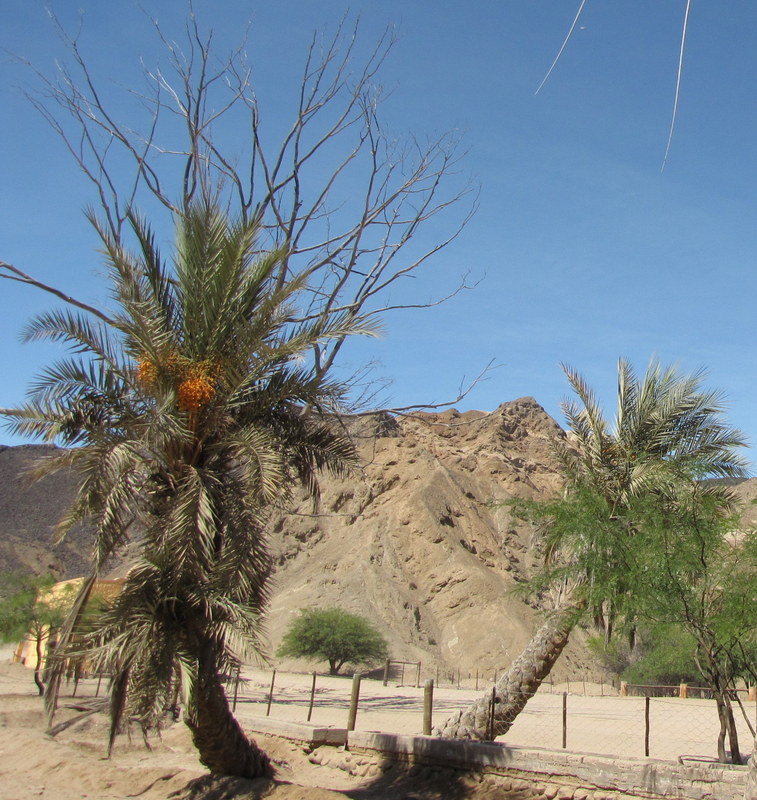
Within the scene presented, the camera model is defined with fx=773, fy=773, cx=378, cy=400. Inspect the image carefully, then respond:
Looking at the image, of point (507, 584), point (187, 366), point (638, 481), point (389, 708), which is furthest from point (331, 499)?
point (187, 366)

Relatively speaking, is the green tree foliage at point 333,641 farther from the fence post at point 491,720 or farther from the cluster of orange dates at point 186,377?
the cluster of orange dates at point 186,377

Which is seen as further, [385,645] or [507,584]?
[507,584]

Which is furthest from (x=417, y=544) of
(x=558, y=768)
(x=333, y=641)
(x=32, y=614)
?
(x=558, y=768)

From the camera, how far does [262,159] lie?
1230 cm

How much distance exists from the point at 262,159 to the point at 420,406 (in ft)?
15.6

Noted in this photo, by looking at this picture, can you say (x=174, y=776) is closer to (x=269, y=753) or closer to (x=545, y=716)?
(x=269, y=753)

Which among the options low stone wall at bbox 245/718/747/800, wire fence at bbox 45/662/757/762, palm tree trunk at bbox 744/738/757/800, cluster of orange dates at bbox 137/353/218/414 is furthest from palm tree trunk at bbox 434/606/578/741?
cluster of orange dates at bbox 137/353/218/414

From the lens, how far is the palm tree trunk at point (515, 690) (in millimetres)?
11781

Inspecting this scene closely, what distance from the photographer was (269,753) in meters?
12.4

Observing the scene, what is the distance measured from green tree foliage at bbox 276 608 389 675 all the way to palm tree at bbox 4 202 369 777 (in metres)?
30.1

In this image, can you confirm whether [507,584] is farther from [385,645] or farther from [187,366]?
[187,366]

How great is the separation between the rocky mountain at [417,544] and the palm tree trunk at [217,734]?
100 feet

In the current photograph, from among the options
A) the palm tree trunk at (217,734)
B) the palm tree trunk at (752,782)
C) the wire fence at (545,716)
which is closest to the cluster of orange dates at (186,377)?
the palm tree trunk at (217,734)

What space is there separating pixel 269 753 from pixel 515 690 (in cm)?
407
